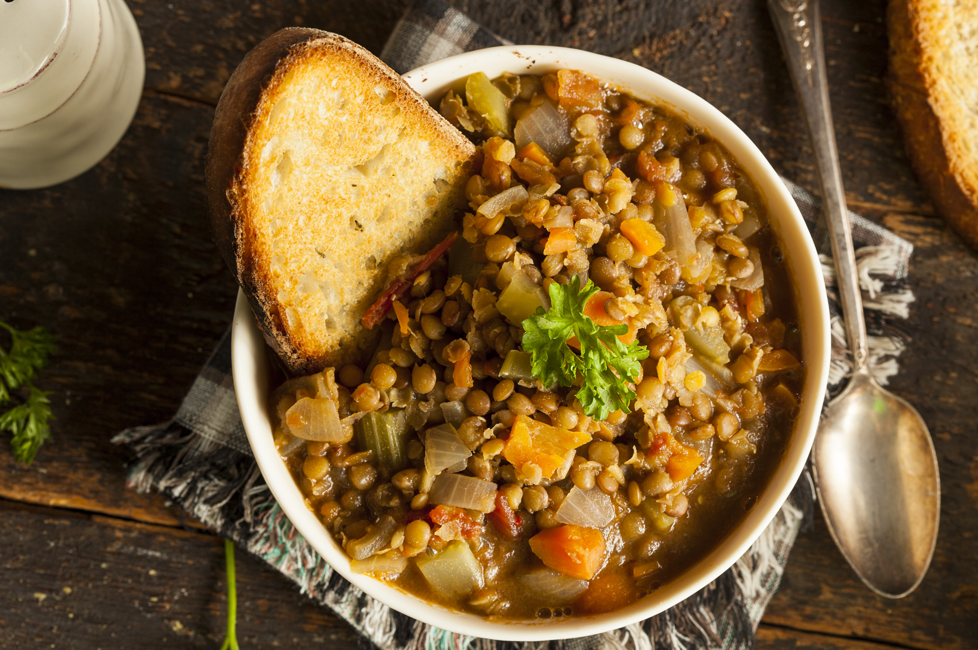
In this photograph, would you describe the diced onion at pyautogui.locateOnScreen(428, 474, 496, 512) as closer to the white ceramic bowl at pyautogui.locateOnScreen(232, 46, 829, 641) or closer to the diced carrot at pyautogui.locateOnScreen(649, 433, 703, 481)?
the white ceramic bowl at pyautogui.locateOnScreen(232, 46, 829, 641)

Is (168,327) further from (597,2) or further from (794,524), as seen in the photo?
(794,524)

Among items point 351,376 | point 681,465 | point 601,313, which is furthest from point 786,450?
point 351,376

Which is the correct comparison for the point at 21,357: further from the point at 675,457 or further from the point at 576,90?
the point at 675,457

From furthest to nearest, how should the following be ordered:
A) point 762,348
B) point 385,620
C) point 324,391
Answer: point 385,620 → point 762,348 → point 324,391

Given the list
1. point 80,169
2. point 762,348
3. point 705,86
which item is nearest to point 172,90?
point 80,169

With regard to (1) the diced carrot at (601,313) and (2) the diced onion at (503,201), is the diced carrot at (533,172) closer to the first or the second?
(2) the diced onion at (503,201)

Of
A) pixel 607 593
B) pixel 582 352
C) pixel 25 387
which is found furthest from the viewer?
pixel 25 387

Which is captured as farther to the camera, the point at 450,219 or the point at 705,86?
the point at 705,86
